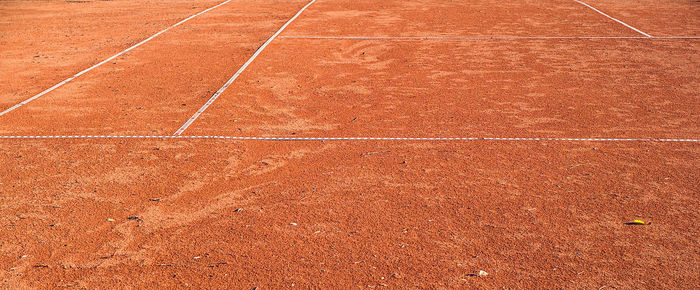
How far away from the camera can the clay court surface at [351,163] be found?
454 centimetres

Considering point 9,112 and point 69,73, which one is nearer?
point 9,112

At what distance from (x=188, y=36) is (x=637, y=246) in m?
10.7

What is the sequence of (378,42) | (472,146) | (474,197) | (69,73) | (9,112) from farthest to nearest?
(378,42) → (69,73) → (9,112) → (472,146) → (474,197)

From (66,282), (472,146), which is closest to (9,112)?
(66,282)

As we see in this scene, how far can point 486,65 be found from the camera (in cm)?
1069

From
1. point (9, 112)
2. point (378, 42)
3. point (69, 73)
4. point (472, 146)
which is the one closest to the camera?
point (472, 146)

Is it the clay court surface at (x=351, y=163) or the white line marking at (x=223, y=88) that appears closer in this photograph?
the clay court surface at (x=351, y=163)

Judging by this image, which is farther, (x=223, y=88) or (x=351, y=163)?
(x=223, y=88)

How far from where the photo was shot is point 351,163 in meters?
6.41

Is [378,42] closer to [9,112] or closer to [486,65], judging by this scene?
[486,65]

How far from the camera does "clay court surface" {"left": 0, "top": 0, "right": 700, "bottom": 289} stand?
14.9 feet

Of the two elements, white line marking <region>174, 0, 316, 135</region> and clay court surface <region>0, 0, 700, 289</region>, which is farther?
white line marking <region>174, 0, 316, 135</region>

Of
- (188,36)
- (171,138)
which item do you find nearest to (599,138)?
Result: (171,138)

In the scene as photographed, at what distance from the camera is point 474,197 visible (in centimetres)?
559
